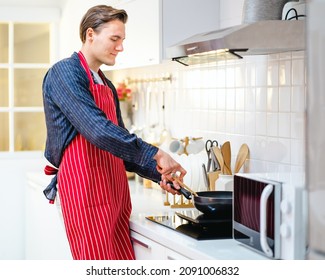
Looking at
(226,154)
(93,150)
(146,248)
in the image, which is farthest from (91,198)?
(226,154)

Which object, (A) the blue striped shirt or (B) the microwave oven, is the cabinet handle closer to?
(A) the blue striped shirt

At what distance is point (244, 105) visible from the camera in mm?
3340

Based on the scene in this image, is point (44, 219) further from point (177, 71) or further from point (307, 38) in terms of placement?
point (307, 38)

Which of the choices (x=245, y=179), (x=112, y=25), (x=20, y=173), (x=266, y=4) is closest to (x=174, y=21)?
(x=112, y=25)

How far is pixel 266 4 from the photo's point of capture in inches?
111

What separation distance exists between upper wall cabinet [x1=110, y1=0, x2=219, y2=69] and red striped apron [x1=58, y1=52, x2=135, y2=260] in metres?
0.50

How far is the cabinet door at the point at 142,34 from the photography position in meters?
3.45

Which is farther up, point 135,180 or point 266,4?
point 266,4

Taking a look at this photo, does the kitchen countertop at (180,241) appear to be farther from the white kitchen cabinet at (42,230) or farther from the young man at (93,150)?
the white kitchen cabinet at (42,230)

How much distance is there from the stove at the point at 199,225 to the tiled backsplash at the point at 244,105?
376mm

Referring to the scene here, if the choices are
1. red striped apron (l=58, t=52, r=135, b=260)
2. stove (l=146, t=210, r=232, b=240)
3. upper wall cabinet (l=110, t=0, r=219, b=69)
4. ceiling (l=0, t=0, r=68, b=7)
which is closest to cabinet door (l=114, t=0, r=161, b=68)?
upper wall cabinet (l=110, t=0, r=219, b=69)

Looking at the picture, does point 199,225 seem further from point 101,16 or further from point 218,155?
point 101,16

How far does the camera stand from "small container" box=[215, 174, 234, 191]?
3.21m

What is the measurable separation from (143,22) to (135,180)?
4.06 ft
